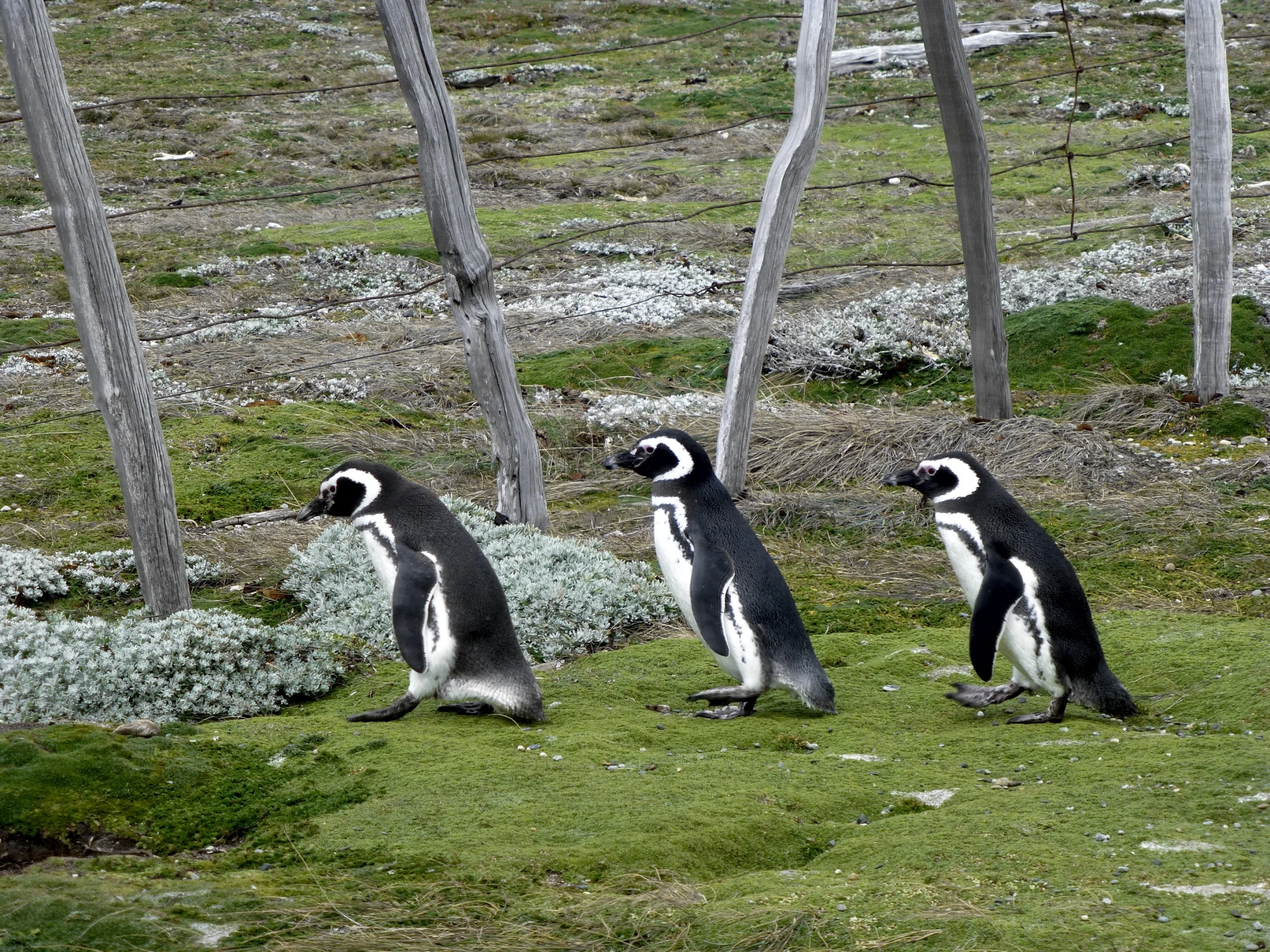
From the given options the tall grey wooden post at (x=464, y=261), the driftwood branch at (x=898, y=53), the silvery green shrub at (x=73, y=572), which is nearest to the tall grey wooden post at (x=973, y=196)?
the tall grey wooden post at (x=464, y=261)

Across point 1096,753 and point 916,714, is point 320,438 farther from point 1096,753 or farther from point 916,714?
point 1096,753

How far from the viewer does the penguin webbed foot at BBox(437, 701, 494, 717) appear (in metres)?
4.29

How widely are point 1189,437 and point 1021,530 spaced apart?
167 inches

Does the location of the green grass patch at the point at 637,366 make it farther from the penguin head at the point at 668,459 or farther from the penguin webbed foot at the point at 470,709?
the penguin webbed foot at the point at 470,709

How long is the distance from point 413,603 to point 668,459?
1257mm

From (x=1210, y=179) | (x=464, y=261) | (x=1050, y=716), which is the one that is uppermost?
(x=464, y=261)

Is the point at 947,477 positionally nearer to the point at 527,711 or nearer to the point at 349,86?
the point at 527,711

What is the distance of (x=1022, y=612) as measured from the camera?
425cm

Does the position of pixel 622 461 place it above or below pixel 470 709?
above

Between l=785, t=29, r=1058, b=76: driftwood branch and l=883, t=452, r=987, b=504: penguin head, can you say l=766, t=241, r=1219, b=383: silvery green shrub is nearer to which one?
l=883, t=452, r=987, b=504: penguin head

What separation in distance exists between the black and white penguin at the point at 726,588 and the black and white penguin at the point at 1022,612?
617 millimetres

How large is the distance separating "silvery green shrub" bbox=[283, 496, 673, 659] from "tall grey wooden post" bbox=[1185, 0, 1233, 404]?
4629mm

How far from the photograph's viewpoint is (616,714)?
4.29m

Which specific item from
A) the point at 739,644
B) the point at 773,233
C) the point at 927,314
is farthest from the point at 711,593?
the point at 927,314
